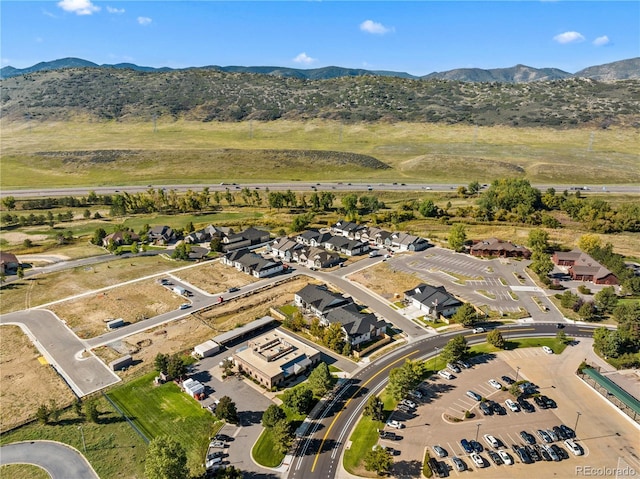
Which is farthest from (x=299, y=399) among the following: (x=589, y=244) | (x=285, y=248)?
(x=589, y=244)

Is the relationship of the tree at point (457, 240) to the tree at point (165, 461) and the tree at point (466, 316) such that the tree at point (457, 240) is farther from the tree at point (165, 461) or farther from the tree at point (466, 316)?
the tree at point (165, 461)

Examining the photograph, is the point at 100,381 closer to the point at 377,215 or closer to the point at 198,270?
the point at 198,270

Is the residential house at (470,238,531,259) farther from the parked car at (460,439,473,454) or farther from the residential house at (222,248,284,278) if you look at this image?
the parked car at (460,439,473,454)

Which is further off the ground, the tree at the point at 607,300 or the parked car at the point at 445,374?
the tree at the point at 607,300

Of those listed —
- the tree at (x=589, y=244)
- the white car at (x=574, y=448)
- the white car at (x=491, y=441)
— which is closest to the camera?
the white car at (x=574, y=448)

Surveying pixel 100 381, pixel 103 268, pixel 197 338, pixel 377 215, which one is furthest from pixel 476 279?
pixel 103 268

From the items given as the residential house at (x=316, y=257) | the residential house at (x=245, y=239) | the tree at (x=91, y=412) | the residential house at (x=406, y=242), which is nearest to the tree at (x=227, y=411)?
the tree at (x=91, y=412)
